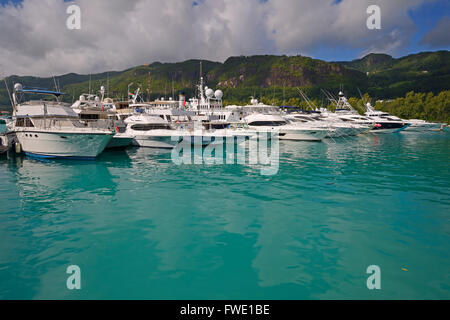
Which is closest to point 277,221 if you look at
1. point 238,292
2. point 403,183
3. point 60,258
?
point 238,292

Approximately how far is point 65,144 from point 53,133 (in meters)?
1.34

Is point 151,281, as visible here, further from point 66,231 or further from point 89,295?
point 66,231

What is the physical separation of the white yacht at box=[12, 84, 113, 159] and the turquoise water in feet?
20.3

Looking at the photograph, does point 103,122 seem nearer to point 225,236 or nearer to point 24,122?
point 24,122

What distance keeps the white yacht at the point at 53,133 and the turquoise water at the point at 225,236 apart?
20.3ft

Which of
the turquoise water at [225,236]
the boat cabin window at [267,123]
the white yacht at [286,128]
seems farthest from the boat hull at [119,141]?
the boat cabin window at [267,123]

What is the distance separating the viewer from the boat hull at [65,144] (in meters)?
22.5

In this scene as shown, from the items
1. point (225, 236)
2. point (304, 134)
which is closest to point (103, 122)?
point (225, 236)

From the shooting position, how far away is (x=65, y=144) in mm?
22688

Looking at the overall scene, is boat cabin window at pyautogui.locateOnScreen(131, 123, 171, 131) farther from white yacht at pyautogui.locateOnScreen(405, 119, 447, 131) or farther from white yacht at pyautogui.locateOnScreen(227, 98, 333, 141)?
white yacht at pyautogui.locateOnScreen(405, 119, 447, 131)

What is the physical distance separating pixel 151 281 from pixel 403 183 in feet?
53.0

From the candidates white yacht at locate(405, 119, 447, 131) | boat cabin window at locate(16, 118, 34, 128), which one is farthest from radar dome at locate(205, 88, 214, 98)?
white yacht at locate(405, 119, 447, 131)

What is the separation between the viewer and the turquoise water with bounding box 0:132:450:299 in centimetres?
624
